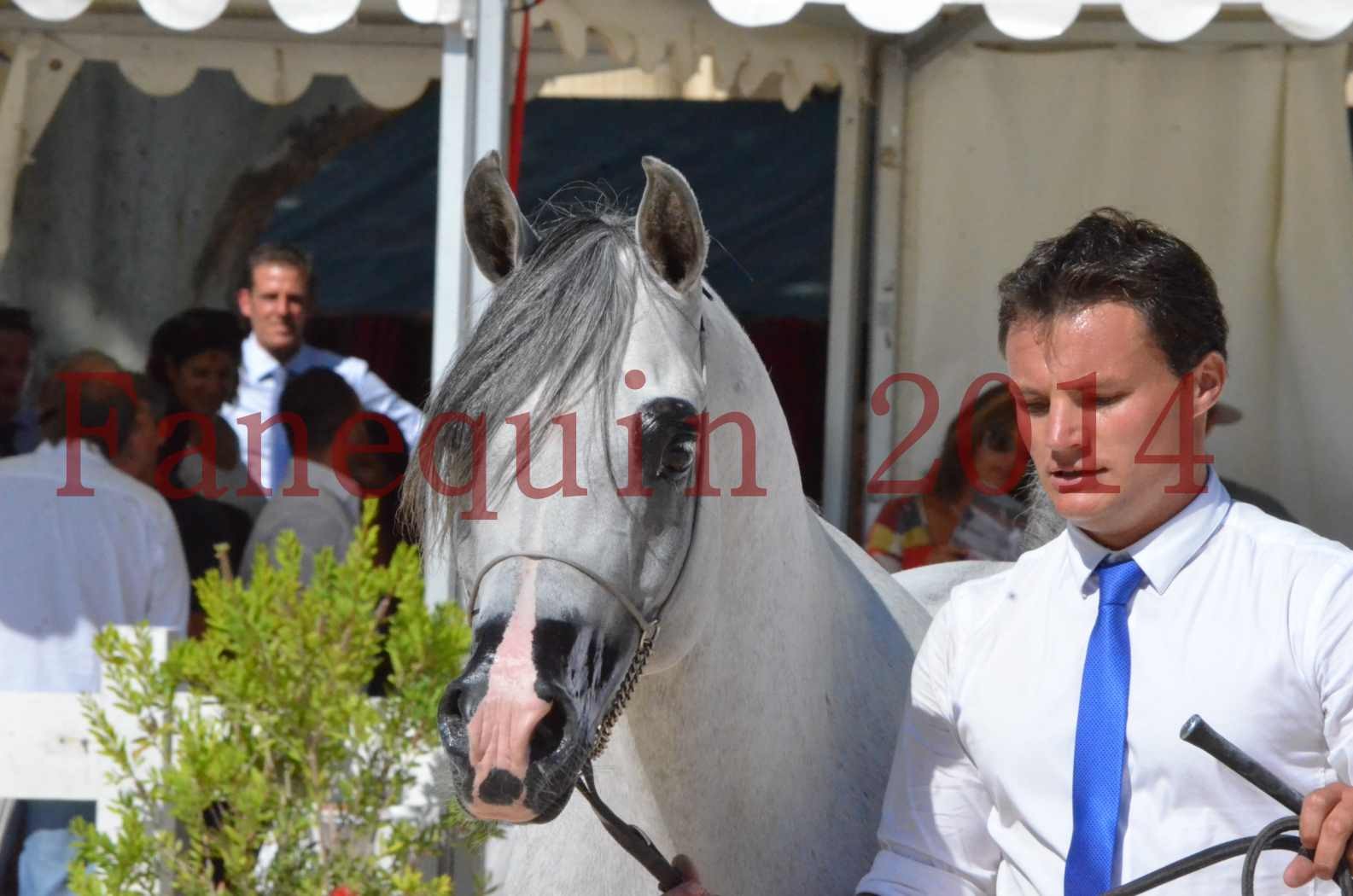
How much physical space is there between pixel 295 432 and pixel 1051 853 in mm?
Answer: 3479

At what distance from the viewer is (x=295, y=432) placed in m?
4.74

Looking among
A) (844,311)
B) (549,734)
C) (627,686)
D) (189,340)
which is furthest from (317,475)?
(549,734)

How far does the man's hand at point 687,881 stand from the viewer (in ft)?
6.02

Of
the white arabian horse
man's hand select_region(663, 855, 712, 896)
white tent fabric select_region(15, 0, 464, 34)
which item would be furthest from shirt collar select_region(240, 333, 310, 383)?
man's hand select_region(663, 855, 712, 896)

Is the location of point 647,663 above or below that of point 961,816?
above

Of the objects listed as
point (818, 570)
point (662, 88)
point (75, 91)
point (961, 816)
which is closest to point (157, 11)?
point (818, 570)

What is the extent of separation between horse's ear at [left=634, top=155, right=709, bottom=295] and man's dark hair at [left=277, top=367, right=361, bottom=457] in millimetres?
2912

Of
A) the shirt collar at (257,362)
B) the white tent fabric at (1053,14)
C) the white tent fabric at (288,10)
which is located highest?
the white tent fabric at (1053,14)

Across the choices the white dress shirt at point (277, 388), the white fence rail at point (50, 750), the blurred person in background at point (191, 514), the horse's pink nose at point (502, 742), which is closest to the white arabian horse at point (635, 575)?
the horse's pink nose at point (502, 742)

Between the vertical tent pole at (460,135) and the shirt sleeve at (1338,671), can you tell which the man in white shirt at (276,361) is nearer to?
the vertical tent pole at (460,135)

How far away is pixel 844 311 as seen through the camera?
5082 millimetres

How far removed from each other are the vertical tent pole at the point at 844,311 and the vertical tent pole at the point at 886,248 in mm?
62

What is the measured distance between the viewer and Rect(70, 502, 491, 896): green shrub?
2832mm

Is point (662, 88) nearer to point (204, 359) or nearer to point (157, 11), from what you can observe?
point (204, 359)
